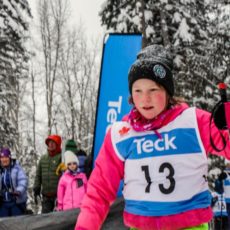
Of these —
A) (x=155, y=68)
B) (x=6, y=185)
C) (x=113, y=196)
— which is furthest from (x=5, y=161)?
(x=155, y=68)

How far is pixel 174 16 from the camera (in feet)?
51.0

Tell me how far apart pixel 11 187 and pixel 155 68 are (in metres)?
5.44

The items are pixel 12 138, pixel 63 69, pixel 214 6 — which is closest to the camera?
pixel 214 6

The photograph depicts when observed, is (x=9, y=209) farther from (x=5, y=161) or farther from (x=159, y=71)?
(x=159, y=71)

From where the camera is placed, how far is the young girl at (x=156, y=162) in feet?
6.59

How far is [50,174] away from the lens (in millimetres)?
7715

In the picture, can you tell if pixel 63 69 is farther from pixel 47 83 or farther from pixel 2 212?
pixel 2 212

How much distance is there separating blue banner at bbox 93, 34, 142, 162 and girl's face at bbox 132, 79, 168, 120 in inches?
161

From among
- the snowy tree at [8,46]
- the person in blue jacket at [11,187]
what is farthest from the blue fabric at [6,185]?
the snowy tree at [8,46]

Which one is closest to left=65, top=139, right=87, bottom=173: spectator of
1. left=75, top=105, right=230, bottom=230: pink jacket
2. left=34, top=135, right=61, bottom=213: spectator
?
left=34, top=135, right=61, bottom=213: spectator

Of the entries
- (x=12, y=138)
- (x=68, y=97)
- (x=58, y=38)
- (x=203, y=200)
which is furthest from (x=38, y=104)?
(x=203, y=200)

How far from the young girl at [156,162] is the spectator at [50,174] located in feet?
18.4

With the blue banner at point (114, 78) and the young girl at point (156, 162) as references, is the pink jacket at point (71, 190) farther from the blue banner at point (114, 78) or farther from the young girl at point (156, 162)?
the young girl at point (156, 162)

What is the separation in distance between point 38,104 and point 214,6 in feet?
65.7
